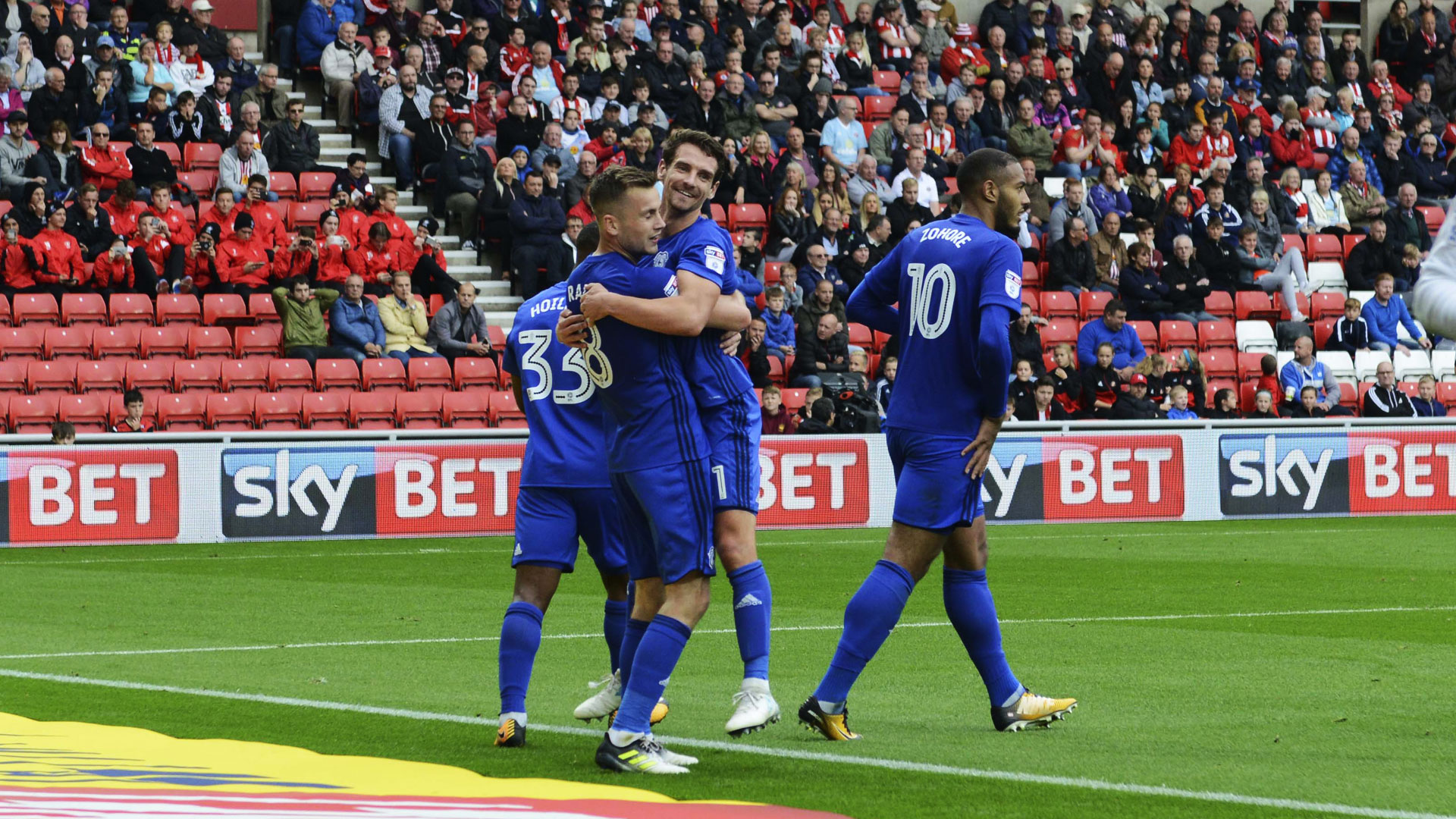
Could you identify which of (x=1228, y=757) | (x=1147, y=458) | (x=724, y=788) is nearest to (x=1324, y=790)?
(x=1228, y=757)

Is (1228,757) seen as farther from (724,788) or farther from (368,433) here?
(368,433)

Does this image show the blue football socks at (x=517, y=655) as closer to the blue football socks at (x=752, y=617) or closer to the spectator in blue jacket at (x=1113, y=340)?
the blue football socks at (x=752, y=617)

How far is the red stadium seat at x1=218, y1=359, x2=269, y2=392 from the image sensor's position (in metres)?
18.9

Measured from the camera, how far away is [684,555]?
19.9 ft

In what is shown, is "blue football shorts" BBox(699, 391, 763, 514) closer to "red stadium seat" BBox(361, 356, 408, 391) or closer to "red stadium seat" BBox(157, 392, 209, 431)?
"red stadium seat" BBox(157, 392, 209, 431)

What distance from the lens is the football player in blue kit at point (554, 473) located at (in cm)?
686

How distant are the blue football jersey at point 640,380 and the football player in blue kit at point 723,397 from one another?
0.10 meters

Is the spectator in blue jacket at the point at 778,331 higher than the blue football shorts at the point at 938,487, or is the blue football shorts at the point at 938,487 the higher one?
the spectator in blue jacket at the point at 778,331

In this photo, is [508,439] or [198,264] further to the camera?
[198,264]

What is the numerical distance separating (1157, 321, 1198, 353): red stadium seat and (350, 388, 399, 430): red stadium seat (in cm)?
907

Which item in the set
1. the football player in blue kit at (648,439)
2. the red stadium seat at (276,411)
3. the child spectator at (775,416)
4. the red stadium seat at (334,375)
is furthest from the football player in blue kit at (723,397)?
the red stadium seat at (334,375)

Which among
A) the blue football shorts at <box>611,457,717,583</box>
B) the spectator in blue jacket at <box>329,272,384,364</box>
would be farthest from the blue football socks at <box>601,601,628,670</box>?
the spectator in blue jacket at <box>329,272,384,364</box>

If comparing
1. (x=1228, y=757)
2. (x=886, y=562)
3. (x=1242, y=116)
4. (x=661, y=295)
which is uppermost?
(x=1242, y=116)

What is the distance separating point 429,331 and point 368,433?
3.02m
